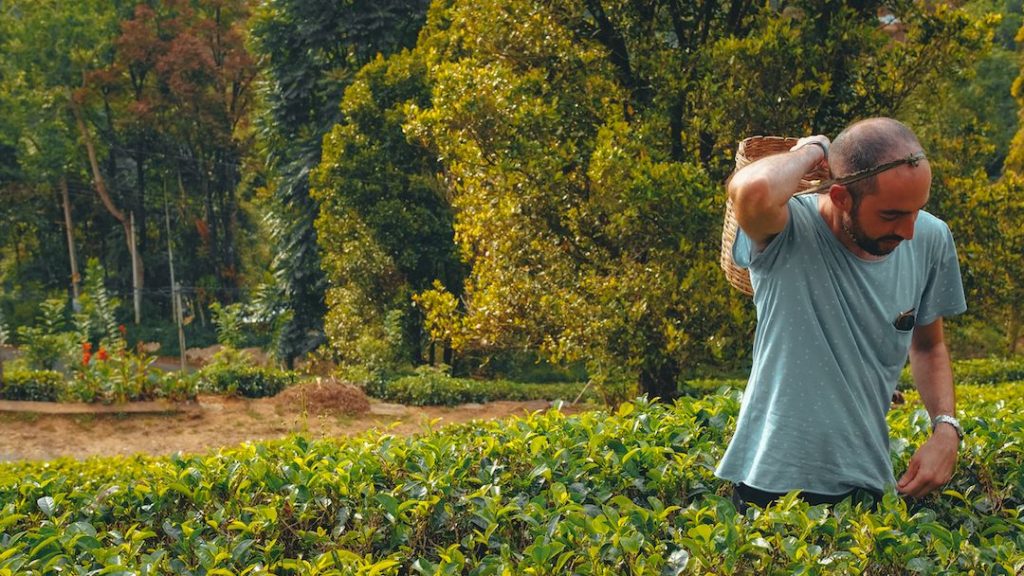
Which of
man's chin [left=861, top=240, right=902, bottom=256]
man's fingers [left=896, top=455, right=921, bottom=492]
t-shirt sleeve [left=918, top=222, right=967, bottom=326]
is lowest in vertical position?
man's fingers [left=896, top=455, right=921, bottom=492]

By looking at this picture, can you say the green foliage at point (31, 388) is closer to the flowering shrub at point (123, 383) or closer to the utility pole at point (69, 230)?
the flowering shrub at point (123, 383)

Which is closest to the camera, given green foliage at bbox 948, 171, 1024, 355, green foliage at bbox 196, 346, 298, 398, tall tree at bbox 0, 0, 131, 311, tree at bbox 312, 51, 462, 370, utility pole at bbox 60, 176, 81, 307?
green foliage at bbox 948, 171, 1024, 355

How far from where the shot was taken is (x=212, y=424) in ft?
46.0

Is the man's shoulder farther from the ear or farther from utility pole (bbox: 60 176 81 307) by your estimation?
utility pole (bbox: 60 176 81 307)

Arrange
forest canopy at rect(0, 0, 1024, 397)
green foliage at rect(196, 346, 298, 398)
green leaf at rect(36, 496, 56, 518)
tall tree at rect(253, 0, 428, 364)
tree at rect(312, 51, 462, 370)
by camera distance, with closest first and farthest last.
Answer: green leaf at rect(36, 496, 56, 518) < forest canopy at rect(0, 0, 1024, 397) < green foliage at rect(196, 346, 298, 398) < tree at rect(312, 51, 462, 370) < tall tree at rect(253, 0, 428, 364)

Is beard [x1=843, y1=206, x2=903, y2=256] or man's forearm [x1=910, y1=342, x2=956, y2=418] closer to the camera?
beard [x1=843, y1=206, x2=903, y2=256]

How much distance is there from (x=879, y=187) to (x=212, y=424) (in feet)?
42.1

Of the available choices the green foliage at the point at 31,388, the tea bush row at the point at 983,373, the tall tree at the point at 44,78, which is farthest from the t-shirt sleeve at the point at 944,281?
the tall tree at the point at 44,78

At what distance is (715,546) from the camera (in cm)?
A: 272

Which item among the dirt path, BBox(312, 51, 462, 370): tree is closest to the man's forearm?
the dirt path

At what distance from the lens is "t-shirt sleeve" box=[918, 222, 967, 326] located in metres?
2.96

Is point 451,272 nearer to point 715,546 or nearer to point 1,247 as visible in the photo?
point 715,546

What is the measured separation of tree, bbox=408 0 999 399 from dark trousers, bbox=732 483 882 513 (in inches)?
182

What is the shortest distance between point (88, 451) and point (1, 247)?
107 ft
